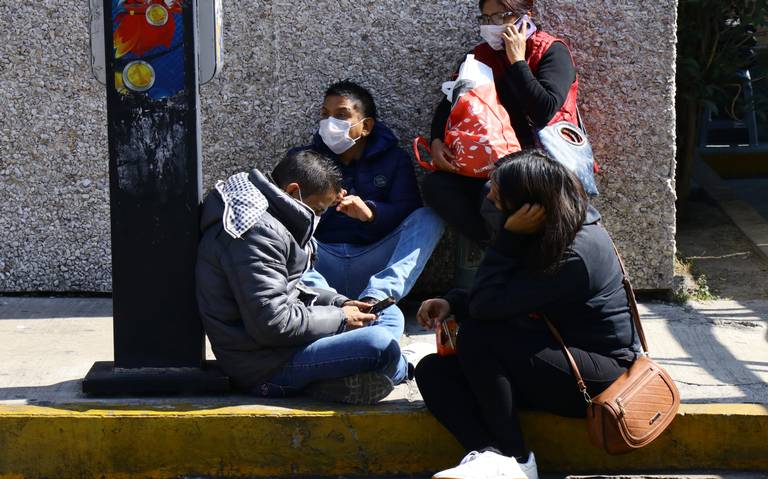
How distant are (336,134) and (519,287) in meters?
1.56

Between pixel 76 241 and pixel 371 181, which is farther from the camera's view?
pixel 76 241

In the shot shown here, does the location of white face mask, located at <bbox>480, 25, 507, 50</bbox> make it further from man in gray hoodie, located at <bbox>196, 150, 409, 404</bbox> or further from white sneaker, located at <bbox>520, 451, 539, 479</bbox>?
white sneaker, located at <bbox>520, 451, 539, 479</bbox>

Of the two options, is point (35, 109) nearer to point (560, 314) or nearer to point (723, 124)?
point (560, 314)

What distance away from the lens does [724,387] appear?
3.80 meters

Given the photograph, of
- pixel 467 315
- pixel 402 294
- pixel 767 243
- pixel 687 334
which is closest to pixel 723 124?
pixel 767 243

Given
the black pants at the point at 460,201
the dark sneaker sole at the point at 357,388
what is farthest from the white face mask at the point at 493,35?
the dark sneaker sole at the point at 357,388

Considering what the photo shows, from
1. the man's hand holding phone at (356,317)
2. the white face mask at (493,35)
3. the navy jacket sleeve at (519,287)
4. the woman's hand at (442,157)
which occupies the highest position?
the white face mask at (493,35)

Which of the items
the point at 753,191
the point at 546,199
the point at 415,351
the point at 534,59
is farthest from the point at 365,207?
the point at 753,191

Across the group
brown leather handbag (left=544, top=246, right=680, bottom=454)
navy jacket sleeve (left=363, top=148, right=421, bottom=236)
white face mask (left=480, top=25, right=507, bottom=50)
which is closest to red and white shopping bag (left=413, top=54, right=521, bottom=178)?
white face mask (left=480, top=25, right=507, bottom=50)

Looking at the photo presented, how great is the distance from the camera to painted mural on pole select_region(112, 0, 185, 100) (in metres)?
3.47

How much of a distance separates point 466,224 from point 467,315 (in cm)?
92

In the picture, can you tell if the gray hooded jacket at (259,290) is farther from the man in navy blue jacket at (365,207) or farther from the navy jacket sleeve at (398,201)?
the navy jacket sleeve at (398,201)

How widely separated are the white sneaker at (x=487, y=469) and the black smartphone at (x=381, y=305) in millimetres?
839

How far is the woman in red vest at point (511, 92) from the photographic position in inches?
173
